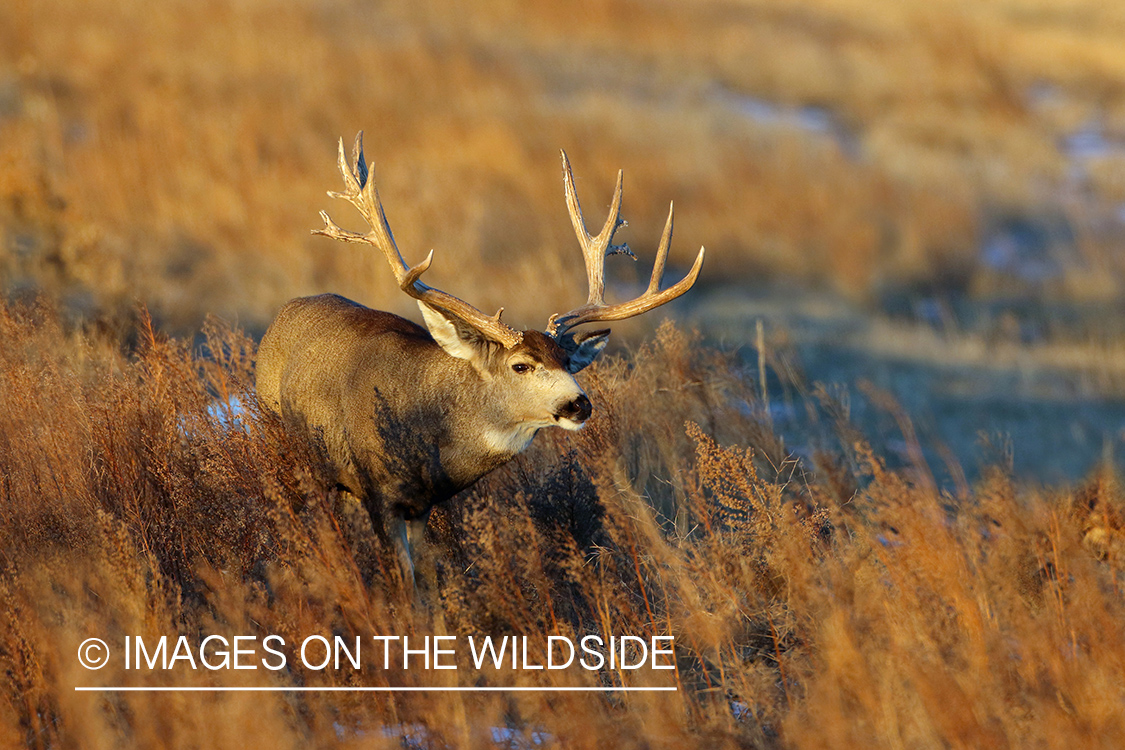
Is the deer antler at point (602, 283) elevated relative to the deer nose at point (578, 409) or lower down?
elevated

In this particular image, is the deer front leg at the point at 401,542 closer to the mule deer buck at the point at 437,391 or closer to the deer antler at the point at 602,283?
the mule deer buck at the point at 437,391

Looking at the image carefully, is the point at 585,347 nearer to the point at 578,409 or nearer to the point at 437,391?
the point at 578,409

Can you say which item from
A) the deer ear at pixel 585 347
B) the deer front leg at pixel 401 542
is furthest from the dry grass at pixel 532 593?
the deer ear at pixel 585 347

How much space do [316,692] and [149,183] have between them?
10873mm

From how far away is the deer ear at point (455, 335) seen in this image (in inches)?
203

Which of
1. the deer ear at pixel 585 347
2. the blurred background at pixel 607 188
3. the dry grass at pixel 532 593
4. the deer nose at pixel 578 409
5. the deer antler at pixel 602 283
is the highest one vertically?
the blurred background at pixel 607 188

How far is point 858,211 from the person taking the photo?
17.5 metres

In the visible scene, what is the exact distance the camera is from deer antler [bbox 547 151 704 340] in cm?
528

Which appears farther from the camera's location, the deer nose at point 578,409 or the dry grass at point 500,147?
the dry grass at point 500,147

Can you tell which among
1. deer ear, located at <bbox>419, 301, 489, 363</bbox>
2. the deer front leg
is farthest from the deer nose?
the deer front leg

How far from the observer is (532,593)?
17.1ft

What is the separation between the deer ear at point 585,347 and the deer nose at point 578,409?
1.30 ft

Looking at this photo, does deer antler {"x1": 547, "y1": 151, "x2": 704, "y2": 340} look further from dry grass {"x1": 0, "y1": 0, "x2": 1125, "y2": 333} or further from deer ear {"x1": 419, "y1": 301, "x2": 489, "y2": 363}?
dry grass {"x1": 0, "y1": 0, "x2": 1125, "y2": 333}

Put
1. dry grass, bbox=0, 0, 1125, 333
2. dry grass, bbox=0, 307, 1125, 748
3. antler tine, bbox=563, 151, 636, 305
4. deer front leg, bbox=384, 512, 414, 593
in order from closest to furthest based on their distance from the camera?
dry grass, bbox=0, 307, 1125, 748, deer front leg, bbox=384, 512, 414, 593, antler tine, bbox=563, 151, 636, 305, dry grass, bbox=0, 0, 1125, 333
